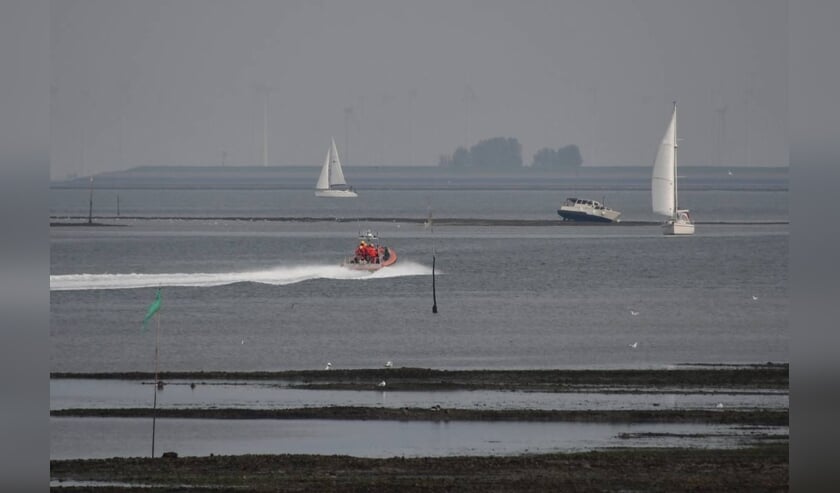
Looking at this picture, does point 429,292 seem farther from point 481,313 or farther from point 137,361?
point 137,361

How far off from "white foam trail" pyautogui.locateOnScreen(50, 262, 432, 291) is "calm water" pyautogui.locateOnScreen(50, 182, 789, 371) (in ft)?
0.91

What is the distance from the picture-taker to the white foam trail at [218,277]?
10794 cm

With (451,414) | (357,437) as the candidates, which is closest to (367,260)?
(451,414)

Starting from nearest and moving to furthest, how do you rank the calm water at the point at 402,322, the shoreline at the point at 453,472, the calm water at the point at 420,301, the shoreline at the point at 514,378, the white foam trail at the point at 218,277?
the shoreline at the point at 453,472
the calm water at the point at 402,322
the shoreline at the point at 514,378
the calm water at the point at 420,301
the white foam trail at the point at 218,277

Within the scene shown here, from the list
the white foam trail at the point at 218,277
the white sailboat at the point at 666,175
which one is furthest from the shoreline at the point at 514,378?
the white sailboat at the point at 666,175

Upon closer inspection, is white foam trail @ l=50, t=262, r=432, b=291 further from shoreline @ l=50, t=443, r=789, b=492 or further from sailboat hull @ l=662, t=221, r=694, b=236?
shoreline @ l=50, t=443, r=789, b=492

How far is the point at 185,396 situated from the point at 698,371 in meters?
19.5

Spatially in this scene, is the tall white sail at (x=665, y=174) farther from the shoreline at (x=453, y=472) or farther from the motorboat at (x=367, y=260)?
→ the shoreline at (x=453, y=472)

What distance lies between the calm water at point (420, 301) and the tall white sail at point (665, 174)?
5328 millimetres

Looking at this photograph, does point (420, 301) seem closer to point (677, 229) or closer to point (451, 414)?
point (451, 414)

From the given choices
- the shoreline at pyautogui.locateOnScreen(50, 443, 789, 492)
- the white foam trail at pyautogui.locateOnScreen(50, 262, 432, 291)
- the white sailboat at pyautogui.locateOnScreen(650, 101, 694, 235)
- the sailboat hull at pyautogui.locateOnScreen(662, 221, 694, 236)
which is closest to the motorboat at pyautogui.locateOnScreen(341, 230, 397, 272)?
the white foam trail at pyautogui.locateOnScreen(50, 262, 432, 291)

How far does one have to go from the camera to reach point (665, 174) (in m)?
158
